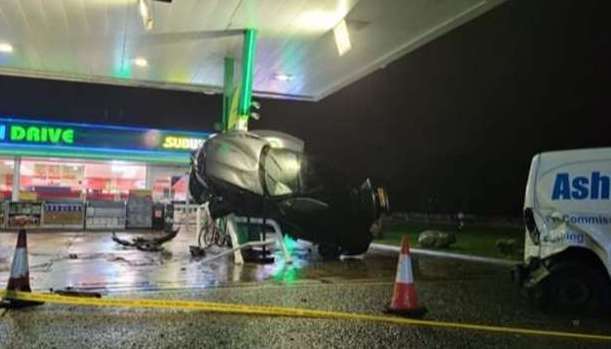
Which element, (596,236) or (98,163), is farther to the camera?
(98,163)

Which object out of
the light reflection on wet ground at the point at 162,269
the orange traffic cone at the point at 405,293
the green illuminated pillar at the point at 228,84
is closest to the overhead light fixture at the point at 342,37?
the green illuminated pillar at the point at 228,84

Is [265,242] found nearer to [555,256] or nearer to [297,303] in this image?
[297,303]

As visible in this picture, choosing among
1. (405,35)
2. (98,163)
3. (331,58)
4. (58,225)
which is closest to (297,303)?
(405,35)

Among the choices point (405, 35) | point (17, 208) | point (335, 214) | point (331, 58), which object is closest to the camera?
point (335, 214)

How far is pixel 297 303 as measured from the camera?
681cm

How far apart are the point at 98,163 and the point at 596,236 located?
983 inches

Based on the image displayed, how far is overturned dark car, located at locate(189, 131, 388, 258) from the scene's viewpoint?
448 inches

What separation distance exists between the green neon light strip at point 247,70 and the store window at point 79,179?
14.8 m

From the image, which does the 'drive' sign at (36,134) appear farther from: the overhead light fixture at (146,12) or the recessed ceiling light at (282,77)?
the overhead light fixture at (146,12)

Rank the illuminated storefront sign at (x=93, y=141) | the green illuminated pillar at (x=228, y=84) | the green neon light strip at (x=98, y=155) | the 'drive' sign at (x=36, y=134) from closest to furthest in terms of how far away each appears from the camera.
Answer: the green illuminated pillar at (x=228, y=84), the 'drive' sign at (x=36, y=134), the illuminated storefront sign at (x=93, y=141), the green neon light strip at (x=98, y=155)

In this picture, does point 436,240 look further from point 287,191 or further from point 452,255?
point 287,191

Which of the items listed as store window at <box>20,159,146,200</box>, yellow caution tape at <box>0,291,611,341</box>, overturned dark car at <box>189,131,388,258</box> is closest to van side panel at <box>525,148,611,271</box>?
yellow caution tape at <box>0,291,611,341</box>

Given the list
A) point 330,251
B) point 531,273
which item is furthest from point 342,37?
point 531,273

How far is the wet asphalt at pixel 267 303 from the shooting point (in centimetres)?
505
